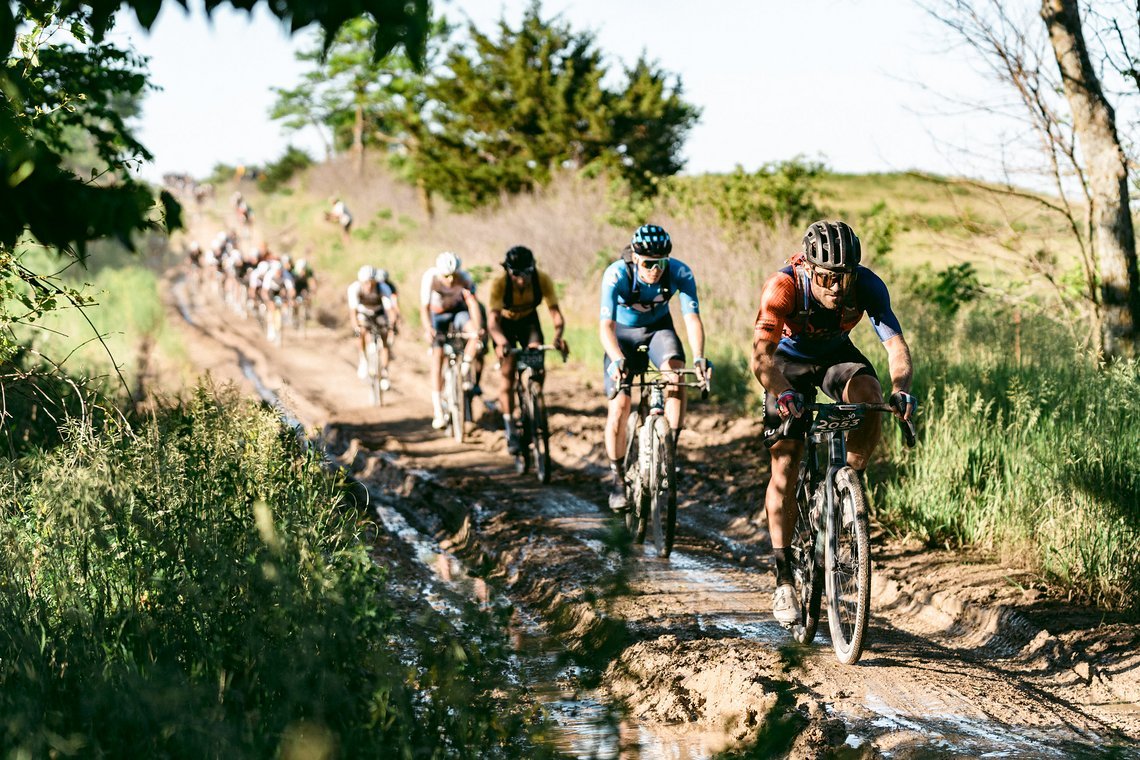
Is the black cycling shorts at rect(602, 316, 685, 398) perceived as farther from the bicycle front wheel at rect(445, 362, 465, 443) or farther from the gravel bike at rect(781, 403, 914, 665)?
the bicycle front wheel at rect(445, 362, 465, 443)

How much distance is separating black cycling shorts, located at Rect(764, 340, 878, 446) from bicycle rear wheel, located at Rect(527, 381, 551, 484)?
4768 millimetres

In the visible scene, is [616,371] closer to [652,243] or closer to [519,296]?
[652,243]

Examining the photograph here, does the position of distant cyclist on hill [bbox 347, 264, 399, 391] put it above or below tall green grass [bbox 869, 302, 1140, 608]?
above

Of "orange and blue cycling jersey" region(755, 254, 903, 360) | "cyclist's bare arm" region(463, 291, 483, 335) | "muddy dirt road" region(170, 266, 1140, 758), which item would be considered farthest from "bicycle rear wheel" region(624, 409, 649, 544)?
"cyclist's bare arm" region(463, 291, 483, 335)

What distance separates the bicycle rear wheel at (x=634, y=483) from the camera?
830 centimetres

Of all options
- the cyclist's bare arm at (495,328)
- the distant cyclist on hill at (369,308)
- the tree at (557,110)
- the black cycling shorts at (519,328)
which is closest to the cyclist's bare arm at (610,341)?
the cyclist's bare arm at (495,328)

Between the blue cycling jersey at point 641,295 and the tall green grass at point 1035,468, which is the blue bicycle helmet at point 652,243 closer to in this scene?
the blue cycling jersey at point 641,295

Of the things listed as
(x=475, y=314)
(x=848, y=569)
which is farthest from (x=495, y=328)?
(x=848, y=569)

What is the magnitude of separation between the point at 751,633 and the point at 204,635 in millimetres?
3177

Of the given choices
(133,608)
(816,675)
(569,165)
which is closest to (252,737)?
(133,608)

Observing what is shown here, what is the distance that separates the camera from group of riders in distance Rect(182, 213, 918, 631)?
5719 mm

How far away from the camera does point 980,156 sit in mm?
10320

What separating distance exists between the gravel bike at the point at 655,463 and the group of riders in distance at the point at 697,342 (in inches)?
1.0

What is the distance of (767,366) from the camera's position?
581cm
